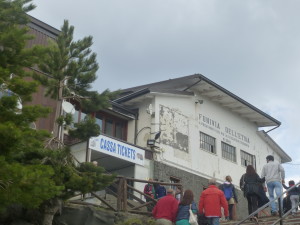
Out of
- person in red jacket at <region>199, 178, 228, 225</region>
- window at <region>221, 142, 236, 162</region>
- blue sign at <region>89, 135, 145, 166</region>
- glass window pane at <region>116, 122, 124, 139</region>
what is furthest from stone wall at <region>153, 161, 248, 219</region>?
person in red jacket at <region>199, 178, 228, 225</region>

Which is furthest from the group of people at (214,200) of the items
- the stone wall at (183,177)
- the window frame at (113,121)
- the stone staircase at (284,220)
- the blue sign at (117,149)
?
the window frame at (113,121)

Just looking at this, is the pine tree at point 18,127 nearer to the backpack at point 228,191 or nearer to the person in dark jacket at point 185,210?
the person in dark jacket at point 185,210

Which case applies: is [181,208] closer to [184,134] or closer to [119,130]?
[119,130]

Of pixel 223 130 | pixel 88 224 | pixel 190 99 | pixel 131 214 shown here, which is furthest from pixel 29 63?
pixel 223 130

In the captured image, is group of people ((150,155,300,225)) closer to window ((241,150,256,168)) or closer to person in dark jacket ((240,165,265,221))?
person in dark jacket ((240,165,265,221))

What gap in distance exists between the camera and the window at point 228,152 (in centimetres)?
2709

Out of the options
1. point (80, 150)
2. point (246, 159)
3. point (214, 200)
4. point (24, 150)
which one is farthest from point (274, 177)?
point (246, 159)

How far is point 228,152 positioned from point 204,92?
3734mm

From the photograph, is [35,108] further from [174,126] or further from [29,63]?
[174,126]

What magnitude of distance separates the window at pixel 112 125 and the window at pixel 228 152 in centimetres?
609

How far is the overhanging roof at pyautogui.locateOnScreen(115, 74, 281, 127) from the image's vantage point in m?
24.0

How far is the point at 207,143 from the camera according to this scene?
2608 cm

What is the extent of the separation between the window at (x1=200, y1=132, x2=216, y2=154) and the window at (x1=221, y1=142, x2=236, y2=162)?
78 cm

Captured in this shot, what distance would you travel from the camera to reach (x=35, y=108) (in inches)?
399
